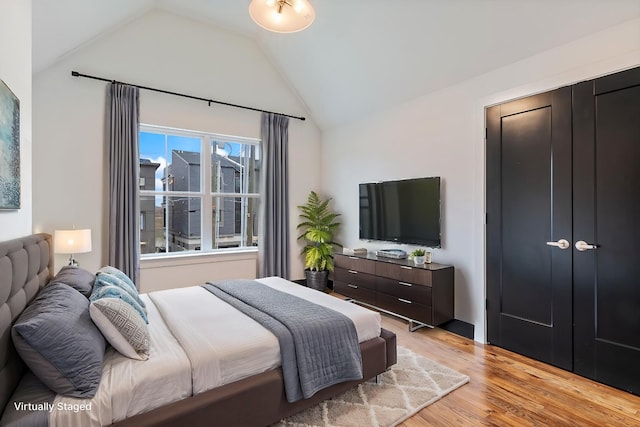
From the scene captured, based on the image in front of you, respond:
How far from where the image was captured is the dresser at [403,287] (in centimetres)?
322

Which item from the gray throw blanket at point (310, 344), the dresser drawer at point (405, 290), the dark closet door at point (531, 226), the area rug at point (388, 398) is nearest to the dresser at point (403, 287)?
the dresser drawer at point (405, 290)

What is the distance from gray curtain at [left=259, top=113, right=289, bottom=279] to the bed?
2.54 m

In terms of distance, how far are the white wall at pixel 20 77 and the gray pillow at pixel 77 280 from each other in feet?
1.11

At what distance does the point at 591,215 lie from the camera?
2445 millimetres

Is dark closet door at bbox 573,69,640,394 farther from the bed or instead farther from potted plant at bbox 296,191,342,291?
potted plant at bbox 296,191,342,291

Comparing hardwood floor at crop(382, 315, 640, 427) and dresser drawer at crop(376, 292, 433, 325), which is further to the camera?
dresser drawer at crop(376, 292, 433, 325)

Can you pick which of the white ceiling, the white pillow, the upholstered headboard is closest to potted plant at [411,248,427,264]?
the white ceiling

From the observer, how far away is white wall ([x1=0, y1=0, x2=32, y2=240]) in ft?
5.54

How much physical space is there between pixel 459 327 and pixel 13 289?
355cm

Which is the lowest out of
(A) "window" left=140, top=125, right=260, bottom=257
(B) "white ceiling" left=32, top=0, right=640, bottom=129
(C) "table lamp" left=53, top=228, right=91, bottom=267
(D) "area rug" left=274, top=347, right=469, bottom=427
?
(D) "area rug" left=274, top=347, right=469, bottom=427

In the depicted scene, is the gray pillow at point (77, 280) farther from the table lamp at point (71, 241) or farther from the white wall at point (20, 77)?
the table lamp at point (71, 241)

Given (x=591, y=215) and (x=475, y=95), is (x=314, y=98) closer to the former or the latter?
(x=475, y=95)

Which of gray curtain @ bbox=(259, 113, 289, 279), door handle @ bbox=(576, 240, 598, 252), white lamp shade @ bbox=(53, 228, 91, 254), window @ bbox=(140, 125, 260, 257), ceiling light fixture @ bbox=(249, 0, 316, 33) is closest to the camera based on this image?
ceiling light fixture @ bbox=(249, 0, 316, 33)

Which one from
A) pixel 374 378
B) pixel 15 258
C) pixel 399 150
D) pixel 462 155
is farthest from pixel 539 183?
pixel 15 258
